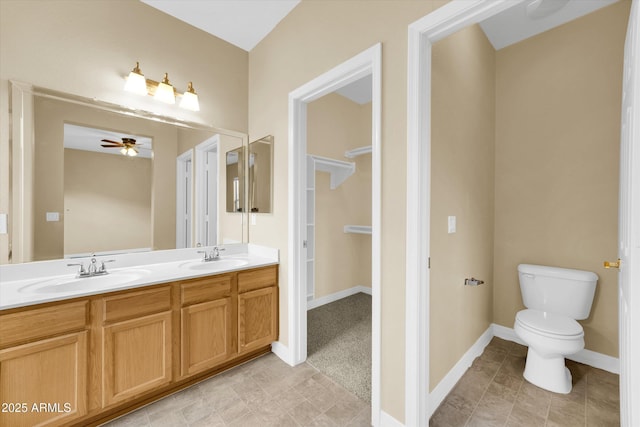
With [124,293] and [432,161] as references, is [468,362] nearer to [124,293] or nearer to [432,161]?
[432,161]

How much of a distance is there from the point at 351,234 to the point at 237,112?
2.21 m

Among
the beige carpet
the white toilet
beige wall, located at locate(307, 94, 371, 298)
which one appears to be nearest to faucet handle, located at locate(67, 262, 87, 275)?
the beige carpet

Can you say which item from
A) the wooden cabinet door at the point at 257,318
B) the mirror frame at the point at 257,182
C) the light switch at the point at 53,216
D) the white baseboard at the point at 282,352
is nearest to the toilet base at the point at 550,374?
the white baseboard at the point at 282,352

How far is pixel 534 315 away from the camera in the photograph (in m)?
1.96

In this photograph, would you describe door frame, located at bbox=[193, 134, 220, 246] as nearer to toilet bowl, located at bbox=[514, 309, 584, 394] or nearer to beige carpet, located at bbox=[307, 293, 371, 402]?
beige carpet, located at bbox=[307, 293, 371, 402]

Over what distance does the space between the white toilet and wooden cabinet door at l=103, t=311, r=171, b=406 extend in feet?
8.11

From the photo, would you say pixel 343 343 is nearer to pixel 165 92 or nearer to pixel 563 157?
pixel 563 157

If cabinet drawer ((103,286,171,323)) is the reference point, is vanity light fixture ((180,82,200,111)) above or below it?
above

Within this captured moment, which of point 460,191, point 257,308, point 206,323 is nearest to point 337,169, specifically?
point 460,191

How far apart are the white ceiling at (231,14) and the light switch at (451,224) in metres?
2.05

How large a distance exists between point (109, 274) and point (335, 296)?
8.40 feet

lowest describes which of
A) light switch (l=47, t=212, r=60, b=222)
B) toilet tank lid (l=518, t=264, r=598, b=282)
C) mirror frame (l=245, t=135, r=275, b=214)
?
toilet tank lid (l=518, t=264, r=598, b=282)

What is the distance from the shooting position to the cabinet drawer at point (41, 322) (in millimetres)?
1203

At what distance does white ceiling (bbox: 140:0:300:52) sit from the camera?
6.72ft
